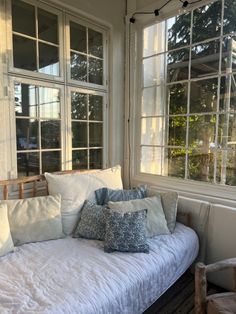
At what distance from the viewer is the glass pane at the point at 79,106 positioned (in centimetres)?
245

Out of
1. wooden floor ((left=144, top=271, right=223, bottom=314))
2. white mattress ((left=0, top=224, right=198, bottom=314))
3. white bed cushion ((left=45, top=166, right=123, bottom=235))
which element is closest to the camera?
white mattress ((left=0, top=224, right=198, bottom=314))

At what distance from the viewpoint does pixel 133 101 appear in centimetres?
283

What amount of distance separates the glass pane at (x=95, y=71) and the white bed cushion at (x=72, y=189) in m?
1.10

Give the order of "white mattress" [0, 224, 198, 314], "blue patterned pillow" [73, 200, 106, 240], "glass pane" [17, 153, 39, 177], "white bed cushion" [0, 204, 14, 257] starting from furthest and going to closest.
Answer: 1. "glass pane" [17, 153, 39, 177]
2. "blue patterned pillow" [73, 200, 106, 240]
3. "white bed cushion" [0, 204, 14, 257]
4. "white mattress" [0, 224, 198, 314]

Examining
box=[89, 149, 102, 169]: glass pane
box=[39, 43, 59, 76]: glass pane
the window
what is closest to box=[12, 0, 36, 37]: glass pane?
the window

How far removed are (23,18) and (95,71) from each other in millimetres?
863

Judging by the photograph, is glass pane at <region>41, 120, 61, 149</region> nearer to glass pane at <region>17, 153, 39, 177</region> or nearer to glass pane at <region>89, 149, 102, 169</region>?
glass pane at <region>17, 153, 39, 177</region>

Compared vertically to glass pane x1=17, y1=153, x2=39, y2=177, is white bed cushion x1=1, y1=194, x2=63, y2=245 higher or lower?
lower

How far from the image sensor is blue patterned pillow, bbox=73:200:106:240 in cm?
185

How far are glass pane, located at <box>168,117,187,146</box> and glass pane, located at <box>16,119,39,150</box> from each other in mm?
1380

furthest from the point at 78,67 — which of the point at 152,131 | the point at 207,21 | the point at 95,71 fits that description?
the point at 207,21

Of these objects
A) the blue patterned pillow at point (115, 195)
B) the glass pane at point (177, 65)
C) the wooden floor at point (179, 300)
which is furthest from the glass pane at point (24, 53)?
the wooden floor at point (179, 300)

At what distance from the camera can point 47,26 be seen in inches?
86.4

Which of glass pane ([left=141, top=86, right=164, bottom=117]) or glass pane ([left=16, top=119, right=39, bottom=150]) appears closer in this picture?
glass pane ([left=16, top=119, right=39, bottom=150])
